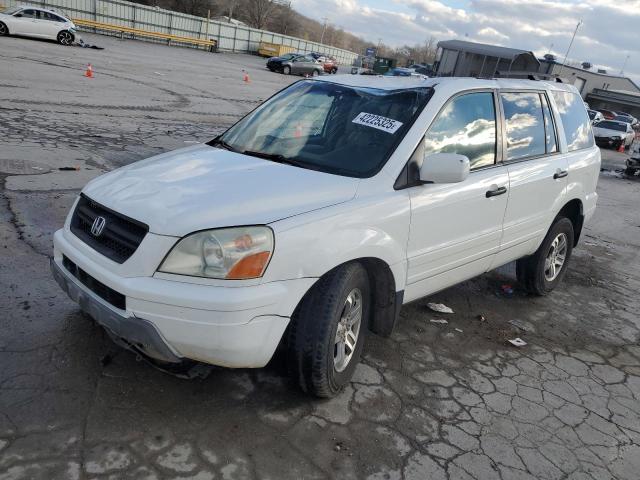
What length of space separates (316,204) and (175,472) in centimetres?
147

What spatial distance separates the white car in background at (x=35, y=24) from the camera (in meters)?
26.1

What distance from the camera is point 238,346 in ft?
8.46

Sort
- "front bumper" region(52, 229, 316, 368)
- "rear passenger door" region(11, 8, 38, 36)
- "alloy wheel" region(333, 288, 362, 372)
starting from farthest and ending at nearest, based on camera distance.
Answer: "rear passenger door" region(11, 8, 38, 36), "alloy wheel" region(333, 288, 362, 372), "front bumper" region(52, 229, 316, 368)

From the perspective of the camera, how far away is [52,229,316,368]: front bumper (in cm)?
251

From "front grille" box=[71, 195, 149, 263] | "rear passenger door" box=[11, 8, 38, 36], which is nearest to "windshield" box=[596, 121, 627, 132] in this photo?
"rear passenger door" box=[11, 8, 38, 36]

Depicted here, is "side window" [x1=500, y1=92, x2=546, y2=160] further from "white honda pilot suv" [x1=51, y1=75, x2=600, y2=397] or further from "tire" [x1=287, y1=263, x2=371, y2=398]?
"tire" [x1=287, y1=263, x2=371, y2=398]

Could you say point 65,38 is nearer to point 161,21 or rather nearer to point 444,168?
point 161,21

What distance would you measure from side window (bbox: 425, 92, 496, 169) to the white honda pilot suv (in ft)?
0.05

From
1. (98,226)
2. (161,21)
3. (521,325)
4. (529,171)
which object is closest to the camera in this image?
(98,226)

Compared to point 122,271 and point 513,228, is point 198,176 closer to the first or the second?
point 122,271

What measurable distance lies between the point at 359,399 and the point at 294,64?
36601mm

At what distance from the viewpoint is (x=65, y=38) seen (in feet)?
91.8

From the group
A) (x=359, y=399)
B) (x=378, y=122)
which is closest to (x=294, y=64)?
(x=378, y=122)

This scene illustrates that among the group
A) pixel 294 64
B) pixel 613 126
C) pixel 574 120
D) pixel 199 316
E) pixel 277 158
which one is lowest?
pixel 294 64
